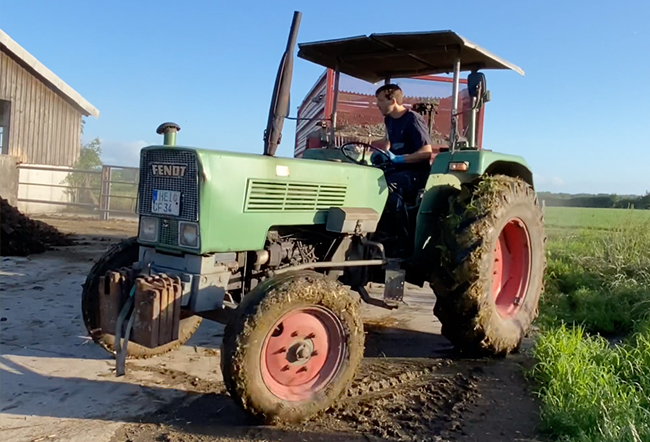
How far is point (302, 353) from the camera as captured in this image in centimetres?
312

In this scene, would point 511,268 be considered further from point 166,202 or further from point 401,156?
point 166,202

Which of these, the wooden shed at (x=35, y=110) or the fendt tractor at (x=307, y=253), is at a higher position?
the wooden shed at (x=35, y=110)

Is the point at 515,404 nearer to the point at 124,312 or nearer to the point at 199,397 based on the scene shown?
the point at 199,397

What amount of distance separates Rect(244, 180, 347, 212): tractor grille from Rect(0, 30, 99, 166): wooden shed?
528 inches

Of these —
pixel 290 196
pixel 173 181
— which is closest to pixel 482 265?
pixel 290 196

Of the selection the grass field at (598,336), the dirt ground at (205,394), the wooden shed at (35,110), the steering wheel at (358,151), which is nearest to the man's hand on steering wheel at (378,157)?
the steering wheel at (358,151)

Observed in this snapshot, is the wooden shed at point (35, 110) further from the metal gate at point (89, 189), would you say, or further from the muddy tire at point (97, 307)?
A: the muddy tire at point (97, 307)

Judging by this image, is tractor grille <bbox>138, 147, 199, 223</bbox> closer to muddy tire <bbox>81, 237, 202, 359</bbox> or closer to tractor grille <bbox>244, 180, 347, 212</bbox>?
tractor grille <bbox>244, 180, 347, 212</bbox>

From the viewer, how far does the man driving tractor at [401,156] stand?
442 centimetres

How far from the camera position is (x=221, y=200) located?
3.20 meters

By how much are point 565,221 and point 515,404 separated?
A: 11362mm

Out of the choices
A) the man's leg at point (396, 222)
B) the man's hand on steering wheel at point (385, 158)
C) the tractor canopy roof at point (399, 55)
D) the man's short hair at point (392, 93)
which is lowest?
the man's leg at point (396, 222)

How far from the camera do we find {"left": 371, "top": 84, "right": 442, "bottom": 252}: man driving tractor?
4.42 metres

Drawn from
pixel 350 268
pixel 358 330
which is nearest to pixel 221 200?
pixel 358 330
